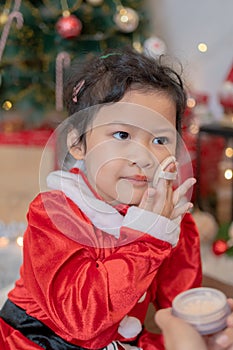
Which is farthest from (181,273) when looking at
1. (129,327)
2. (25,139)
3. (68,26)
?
(68,26)

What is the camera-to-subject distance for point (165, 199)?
580 millimetres

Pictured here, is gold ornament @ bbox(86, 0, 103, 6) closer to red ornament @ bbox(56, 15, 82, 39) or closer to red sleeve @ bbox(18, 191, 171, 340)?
red ornament @ bbox(56, 15, 82, 39)

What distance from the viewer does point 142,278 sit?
1.92 ft

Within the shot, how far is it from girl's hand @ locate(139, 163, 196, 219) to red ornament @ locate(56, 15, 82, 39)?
5.65 ft

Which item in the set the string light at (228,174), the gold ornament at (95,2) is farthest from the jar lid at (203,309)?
the gold ornament at (95,2)

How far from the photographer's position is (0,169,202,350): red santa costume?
1.90 feet

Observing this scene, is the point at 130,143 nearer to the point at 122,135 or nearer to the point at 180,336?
the point at 122,135

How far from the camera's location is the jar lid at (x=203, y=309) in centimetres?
44

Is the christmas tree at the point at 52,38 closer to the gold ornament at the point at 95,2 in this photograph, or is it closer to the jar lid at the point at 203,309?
the gold ornament at the point at 95,2

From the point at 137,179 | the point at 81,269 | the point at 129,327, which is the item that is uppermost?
the point at 137,179

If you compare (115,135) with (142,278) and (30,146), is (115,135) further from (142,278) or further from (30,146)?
(30,146)

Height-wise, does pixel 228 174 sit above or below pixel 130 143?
below

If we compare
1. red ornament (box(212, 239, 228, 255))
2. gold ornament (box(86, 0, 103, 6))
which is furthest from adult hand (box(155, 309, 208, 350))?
gold ornament (box(86, 0, 103, 6))

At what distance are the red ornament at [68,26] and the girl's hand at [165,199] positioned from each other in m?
1.72
